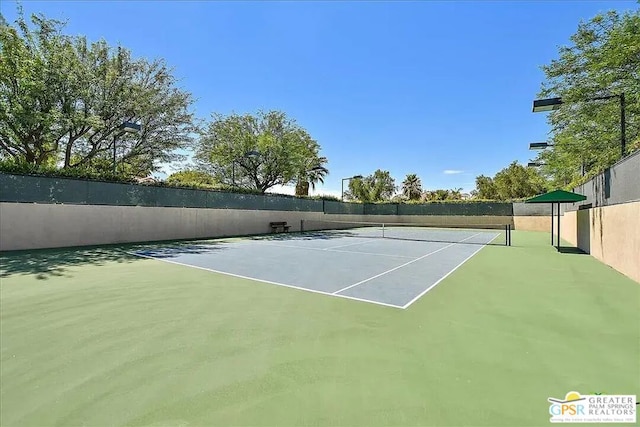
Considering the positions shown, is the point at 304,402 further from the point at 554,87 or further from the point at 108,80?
the point at 108,80

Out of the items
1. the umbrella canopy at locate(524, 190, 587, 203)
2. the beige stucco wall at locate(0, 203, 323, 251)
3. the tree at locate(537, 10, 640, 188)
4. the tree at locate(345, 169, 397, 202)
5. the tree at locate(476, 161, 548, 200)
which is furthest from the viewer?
the tree at locate(345, 169, 397, 202)

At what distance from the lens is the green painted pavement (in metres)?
2.11

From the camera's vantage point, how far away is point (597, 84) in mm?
8055

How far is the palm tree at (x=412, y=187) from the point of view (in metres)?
56.0

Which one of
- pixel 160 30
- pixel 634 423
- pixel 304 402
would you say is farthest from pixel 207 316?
pixel 160 30

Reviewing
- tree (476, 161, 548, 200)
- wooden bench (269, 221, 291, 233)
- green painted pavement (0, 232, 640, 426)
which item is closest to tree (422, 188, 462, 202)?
tree (476, 161, 548, 200)

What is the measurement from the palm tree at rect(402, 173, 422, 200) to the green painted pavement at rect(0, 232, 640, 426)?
2048 inches

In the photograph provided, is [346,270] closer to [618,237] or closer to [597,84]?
[618,237]

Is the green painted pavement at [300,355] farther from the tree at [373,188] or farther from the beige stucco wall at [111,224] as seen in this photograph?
the tree at [373,188]

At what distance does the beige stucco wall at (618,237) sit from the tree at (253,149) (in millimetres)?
18019

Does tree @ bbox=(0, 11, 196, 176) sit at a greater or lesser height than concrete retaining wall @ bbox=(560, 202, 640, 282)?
greater

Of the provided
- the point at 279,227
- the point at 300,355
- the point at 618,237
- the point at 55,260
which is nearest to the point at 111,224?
the point at 55,260

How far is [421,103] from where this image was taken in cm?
2039

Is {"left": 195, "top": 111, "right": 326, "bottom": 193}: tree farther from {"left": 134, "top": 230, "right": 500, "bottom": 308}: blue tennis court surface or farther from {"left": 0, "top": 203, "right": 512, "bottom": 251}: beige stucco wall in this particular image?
{"left": 134, "top": 230, "right": 500, "bottom": 308}: blue tennis court surface
